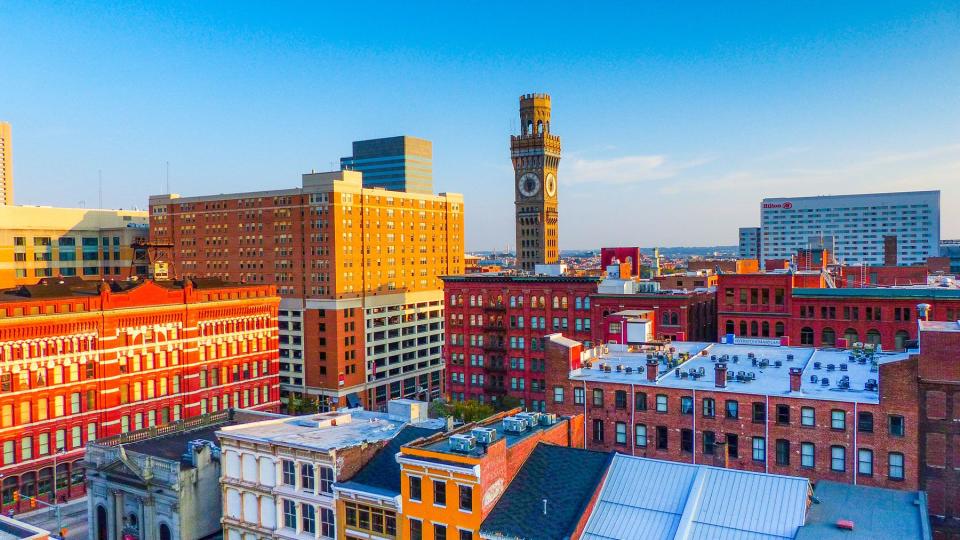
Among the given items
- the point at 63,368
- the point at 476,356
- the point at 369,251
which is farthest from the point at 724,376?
the point at 369,251

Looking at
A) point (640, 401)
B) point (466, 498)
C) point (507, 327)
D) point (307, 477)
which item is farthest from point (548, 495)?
point (507, 327)

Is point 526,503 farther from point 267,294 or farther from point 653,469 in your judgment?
point 267,294

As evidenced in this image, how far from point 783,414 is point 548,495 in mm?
23855

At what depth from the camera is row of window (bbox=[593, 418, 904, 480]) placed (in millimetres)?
51375

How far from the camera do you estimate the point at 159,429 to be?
223ft

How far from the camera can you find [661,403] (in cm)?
5950

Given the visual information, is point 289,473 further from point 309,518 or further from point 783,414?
point 783,414

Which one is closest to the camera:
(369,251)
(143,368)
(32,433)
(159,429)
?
(159,429)

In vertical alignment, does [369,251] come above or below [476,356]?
above

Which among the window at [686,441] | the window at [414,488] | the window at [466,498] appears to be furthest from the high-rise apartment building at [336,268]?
the window at [466,498]

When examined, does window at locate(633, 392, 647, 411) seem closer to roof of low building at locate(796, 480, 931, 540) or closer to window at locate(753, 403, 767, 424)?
window at locate(753, 403, 767, 424)

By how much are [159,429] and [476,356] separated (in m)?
60.6

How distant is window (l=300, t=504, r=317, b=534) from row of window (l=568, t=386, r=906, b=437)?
25787 millimetres

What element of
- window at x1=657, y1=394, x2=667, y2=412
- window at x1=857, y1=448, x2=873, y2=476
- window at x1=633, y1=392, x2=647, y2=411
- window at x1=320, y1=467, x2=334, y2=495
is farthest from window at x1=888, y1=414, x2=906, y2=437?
window at x1=320, y1=467, x2=334, y2=495
